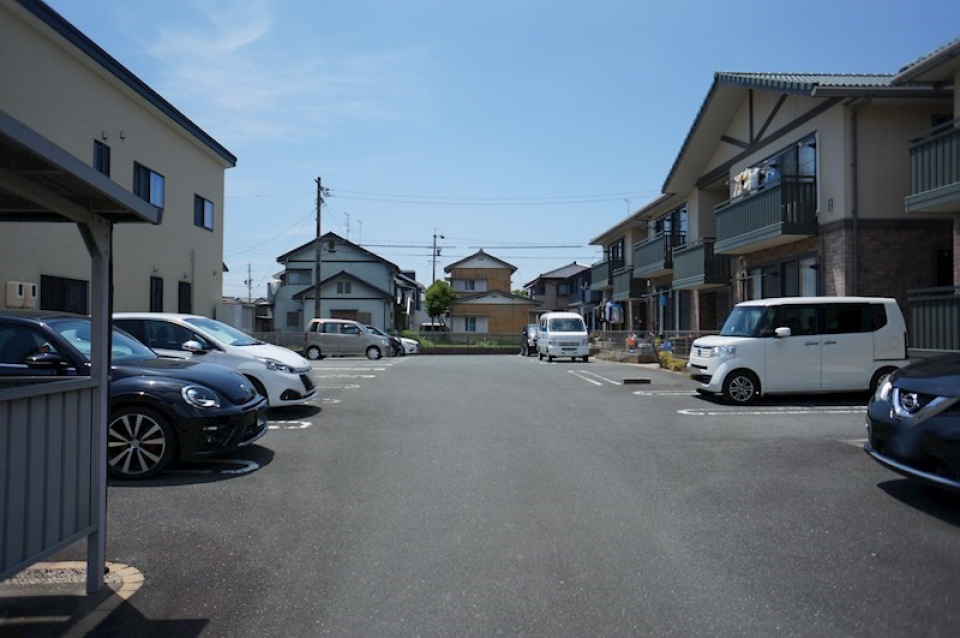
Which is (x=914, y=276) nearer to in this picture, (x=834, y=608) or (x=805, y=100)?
(x=805, y=100)

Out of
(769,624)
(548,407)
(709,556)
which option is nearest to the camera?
(769,624)

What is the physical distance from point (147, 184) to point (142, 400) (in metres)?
13.7

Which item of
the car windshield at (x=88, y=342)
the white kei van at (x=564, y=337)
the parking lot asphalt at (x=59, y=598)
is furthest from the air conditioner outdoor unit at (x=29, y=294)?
the white kei van at (x=564, y=337)

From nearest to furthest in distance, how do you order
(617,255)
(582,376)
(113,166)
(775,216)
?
1. (113,166)
2. (775,216)
3. (582,376)
4. (617,255)

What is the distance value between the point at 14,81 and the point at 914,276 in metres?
18.2

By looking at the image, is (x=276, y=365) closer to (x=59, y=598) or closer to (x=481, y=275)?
(x=59, y=598)

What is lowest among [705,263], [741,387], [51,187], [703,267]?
[741,387]

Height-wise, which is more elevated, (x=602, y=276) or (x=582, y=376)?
(x=602, y=276)

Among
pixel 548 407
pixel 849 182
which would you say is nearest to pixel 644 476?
pixel 548 407

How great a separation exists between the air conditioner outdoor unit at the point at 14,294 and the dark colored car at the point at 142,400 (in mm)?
7451

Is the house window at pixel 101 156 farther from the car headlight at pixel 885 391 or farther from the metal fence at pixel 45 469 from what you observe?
the car headlight at pixel 885 391

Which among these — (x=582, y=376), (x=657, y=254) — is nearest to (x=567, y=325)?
(x=657, y=254)

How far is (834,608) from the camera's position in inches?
149

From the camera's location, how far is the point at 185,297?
69.8ft
